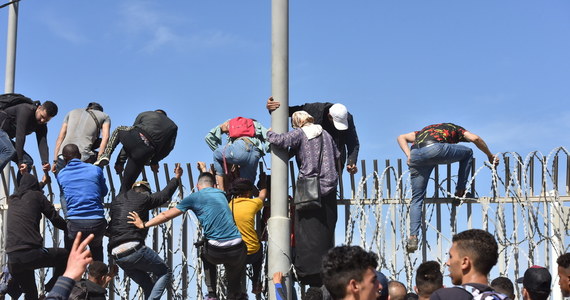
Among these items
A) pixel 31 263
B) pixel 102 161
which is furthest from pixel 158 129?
pixel 31 263

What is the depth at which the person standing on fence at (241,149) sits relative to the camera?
955 centimetres

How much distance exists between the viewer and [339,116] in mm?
9578

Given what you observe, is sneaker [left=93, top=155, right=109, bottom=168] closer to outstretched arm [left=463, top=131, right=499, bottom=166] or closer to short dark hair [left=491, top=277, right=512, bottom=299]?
outstretched arm [left=463, top=131, right=499, bottom=166]

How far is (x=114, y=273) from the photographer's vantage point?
968 cm

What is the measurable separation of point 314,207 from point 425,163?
1324 millimetres

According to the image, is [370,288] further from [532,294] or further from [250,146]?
[250,146]

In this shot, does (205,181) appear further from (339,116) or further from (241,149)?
(339,116)

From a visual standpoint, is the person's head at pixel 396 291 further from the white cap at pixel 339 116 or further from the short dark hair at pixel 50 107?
the short dark hair at pixel 50 107

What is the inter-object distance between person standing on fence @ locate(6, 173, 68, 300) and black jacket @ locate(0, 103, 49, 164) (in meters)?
1.18

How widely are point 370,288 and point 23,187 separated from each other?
18.7 ft

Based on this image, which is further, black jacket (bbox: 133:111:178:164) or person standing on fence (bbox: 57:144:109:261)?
black jacket (bbox: 133:111:178:164)

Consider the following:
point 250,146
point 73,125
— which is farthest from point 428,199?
point 73,125

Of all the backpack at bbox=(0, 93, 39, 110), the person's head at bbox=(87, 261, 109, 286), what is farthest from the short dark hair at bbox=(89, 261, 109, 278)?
the backpack at bbox=(0, 93, 39, 110)

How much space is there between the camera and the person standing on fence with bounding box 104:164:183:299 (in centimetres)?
902
